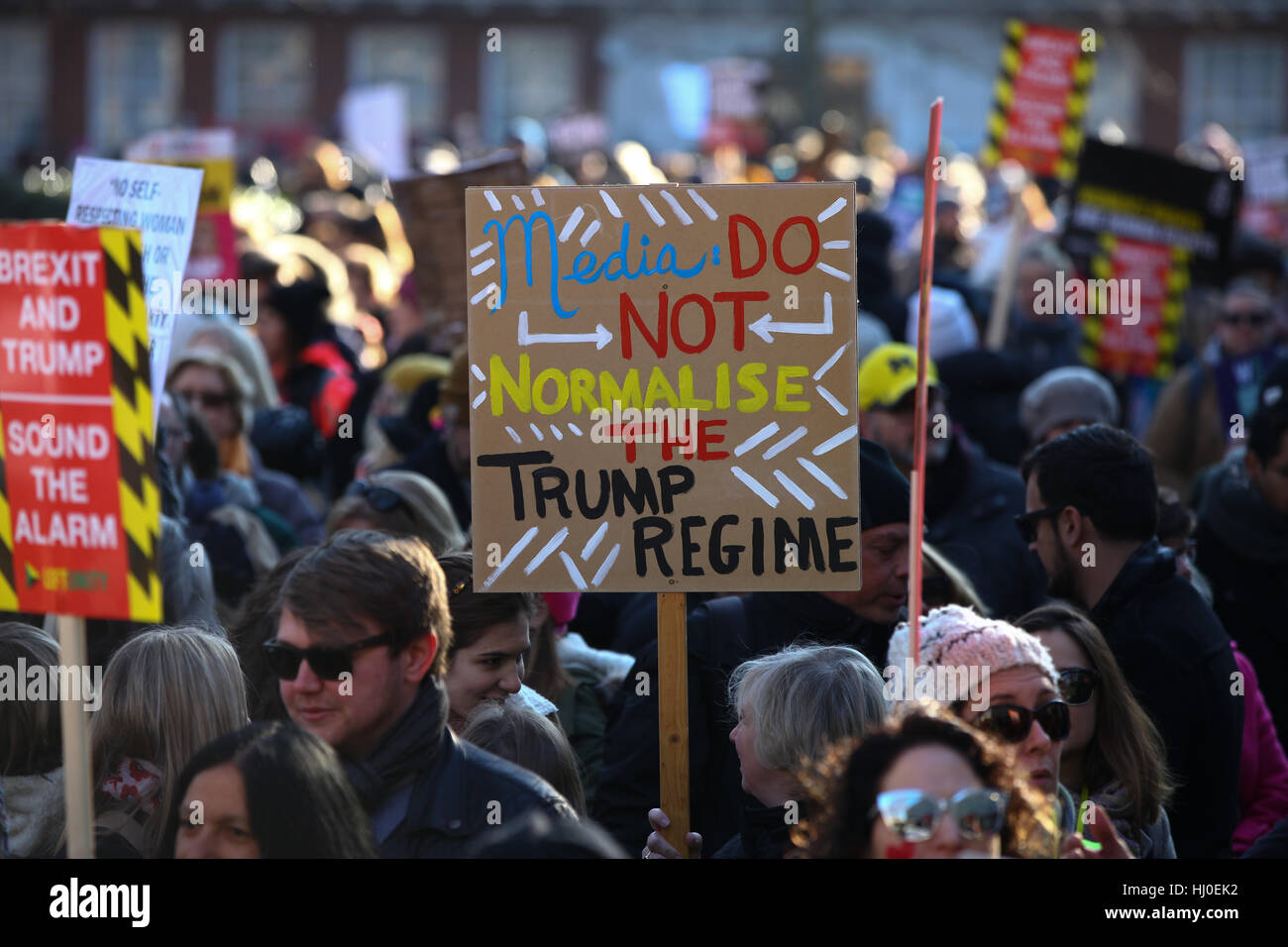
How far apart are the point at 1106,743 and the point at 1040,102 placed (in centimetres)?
605

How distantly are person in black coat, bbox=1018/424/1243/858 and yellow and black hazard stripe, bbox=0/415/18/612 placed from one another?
2288 millimetres

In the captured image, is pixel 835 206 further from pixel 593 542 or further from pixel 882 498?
pixel 882 498

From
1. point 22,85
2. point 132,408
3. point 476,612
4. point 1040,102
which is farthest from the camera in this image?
point 22,85

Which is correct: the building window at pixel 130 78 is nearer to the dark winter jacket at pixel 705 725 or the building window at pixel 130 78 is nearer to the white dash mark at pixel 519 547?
the dark winter jacket at pixel 705 725

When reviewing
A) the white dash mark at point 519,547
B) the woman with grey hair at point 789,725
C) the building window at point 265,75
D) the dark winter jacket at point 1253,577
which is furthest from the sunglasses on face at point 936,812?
the building window at point 265,75

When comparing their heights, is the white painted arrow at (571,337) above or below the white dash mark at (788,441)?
above

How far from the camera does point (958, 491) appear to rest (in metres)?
5.15

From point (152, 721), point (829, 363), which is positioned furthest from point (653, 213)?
point (152, 721)

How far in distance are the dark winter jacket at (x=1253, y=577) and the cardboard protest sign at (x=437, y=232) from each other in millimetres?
3011

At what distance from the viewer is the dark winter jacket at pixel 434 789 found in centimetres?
288

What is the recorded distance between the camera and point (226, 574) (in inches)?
196

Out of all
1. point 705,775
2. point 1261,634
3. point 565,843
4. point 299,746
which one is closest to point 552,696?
point 705,775

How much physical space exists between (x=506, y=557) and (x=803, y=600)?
866 mm

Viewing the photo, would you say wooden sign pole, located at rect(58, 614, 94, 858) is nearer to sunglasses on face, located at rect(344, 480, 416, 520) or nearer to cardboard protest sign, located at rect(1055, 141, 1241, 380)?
sunglasses on face, located at rect(344, 480, 416, 520)
